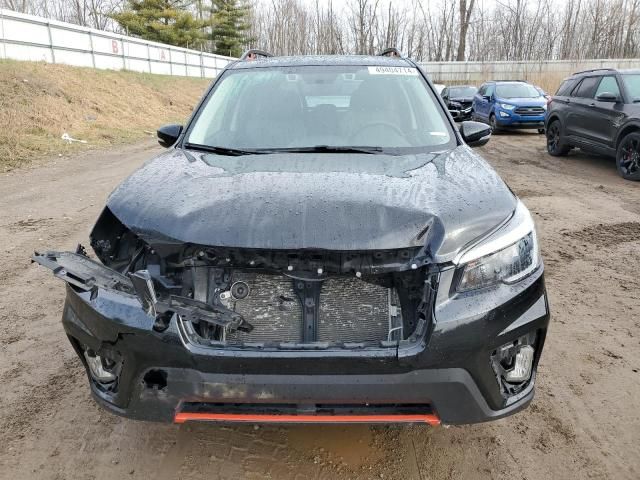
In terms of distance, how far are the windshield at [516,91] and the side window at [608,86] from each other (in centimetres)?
595

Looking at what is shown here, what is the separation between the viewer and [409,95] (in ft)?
10.9

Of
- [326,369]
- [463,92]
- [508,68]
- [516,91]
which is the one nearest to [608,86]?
[516,91]

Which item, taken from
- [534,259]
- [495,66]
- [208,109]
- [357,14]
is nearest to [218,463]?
[534,259]

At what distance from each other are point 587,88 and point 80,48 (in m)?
18.4

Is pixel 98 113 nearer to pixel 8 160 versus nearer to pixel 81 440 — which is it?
pixel 8 160

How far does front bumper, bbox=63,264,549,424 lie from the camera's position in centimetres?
172

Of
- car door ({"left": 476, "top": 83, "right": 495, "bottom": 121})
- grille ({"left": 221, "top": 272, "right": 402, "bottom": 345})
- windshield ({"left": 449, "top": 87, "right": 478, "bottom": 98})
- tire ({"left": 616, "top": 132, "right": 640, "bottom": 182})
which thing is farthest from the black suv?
windshield ({"left": 449, "top": 87, "right": 478, "bottom": 98})

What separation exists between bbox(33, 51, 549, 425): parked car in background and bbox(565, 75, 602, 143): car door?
27.6 ft

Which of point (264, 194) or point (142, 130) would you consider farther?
point (142, 130)

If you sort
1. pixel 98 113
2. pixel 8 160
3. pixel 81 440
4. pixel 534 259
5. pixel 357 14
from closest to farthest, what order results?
1. pixel 534 259
2. pixel 81 440
3. pixel 8 160
4. pixel 98 113
5. pixel 357 14

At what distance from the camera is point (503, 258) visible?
6.28ft

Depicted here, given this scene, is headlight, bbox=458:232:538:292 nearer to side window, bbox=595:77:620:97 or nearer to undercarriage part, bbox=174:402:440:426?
undercarriage part, bbox=174:402:440:426

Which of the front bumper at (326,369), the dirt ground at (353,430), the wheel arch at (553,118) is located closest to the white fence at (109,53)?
the dirt ground at (353,430)

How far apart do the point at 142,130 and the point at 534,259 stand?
623 inches
